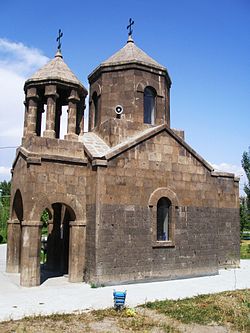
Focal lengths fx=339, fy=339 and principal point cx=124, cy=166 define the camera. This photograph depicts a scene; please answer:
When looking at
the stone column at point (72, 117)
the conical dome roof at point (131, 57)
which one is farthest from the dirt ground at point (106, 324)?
the conical dome roof at point (131, 57)

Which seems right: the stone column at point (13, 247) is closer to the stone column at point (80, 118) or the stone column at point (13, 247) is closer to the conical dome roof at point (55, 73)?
the stone column at point (80, 118)

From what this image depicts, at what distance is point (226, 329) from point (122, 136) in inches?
320

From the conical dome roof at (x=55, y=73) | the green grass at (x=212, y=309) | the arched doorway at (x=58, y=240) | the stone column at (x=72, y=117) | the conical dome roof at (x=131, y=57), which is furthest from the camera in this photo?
the conical dome roof at (x=131, y=57)

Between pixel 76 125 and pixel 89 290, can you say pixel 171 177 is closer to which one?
pixel 76 125

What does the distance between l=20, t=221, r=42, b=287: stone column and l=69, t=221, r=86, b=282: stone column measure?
1149 millimetres

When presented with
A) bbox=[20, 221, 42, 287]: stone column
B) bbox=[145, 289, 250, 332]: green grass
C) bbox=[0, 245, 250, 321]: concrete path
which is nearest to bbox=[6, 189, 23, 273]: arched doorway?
bbox=[0, 245, 250, 321]: concrete path

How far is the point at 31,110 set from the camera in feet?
41.4

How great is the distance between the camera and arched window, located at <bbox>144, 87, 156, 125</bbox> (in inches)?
574

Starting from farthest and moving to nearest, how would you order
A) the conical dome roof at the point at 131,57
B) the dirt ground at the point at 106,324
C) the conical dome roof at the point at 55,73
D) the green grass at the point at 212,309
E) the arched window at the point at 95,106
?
the arched window at the point at 95,106, the conical dome roof at the point at 131,57, the conical dome roof at the point at 55,73, the green grass at the point at 212,309, the dirt ground at the point at 106,324

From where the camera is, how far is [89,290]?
10023mm

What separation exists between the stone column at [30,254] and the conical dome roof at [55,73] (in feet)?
17.1

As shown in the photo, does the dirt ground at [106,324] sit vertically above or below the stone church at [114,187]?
below

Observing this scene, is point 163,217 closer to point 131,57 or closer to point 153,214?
point 153,214

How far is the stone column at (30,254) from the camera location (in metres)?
10.4
